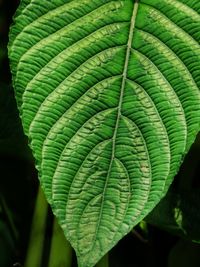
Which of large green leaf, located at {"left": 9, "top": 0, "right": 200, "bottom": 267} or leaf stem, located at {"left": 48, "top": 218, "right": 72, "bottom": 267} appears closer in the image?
large green leaf, located at {"left": 9, "top": 0, "right": 200, "bottom": 267}

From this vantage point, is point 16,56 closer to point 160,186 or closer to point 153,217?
point 160,186

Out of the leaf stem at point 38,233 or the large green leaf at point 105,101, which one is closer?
the large green leaf at point 105,101

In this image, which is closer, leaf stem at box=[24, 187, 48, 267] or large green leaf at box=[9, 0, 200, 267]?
large green leaf at box=[9, 0, 200, 267]

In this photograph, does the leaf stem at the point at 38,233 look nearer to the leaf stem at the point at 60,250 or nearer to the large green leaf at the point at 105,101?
the leaf stem at the point at 60,250

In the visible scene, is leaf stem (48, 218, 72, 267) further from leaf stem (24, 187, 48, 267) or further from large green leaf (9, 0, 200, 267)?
large green leaf (9, 0, 200, 267)

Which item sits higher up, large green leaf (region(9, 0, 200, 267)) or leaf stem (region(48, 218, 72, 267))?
large green leaf (region(9, 0, 200, 267))

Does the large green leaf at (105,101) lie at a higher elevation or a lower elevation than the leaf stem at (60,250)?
higher

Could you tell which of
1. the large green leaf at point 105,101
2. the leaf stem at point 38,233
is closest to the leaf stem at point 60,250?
the leaf stem at point 38,233

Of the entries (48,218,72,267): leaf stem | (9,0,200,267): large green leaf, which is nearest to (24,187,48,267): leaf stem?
(48,218,72,267): leaf stem

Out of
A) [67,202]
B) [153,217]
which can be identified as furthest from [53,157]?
[153,217]
